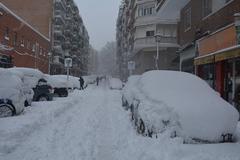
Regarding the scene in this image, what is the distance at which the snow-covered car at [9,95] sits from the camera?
16.8 metres

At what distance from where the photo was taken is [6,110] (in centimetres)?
1681

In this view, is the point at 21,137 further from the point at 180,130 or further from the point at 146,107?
the point at 180,130

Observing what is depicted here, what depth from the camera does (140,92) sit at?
47.9 feet

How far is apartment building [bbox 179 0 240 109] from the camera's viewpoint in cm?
1819

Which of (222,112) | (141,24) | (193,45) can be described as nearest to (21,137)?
(222,112)

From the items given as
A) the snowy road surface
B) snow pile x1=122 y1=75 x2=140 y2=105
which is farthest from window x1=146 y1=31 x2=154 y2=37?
the snowy road surface

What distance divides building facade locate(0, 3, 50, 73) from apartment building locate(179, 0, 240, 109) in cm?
1867

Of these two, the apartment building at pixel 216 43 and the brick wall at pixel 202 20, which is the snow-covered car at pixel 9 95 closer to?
the apartment building at pixel 216 43

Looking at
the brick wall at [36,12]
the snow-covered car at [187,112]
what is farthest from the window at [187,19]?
the brick wall at [36,12]

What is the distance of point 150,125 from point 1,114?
7546mm

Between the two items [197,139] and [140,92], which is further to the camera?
[140,92]

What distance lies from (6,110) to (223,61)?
961 centimetres

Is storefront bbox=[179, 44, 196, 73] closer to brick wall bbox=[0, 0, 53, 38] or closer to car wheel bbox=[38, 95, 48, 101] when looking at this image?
car wheel bbox=[38, 95, 48, 101]

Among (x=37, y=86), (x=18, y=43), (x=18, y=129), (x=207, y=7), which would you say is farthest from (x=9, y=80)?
(x=18, y=43)
